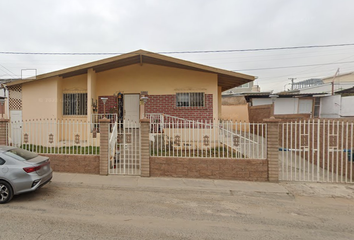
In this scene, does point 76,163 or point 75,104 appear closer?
point 76,163

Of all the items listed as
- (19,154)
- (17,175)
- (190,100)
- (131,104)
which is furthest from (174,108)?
(17,175)

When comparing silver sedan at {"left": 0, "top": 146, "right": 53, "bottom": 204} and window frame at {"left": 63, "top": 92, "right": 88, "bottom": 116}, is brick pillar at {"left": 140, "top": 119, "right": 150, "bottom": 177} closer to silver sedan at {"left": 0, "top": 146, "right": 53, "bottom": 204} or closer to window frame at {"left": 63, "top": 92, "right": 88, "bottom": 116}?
silver sedan at {"left": 0, "top": 146, "right": 53, "bottom": 204}

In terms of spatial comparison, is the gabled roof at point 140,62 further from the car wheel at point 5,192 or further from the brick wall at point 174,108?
the car wheel at point 5,192

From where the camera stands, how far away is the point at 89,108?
988 centimetres

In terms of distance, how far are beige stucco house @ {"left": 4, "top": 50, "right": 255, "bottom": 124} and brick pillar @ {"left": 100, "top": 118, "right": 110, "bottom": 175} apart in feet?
12.7

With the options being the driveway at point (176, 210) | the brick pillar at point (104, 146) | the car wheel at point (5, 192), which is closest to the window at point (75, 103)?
the brick pillar at point (104, 146)

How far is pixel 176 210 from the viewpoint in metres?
4.36

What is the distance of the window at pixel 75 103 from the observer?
1054 centimetres

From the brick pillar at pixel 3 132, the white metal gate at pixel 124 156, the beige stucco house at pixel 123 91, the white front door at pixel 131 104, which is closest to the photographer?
the white metal gate at pixel 124 156

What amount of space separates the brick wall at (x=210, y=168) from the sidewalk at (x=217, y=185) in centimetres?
19

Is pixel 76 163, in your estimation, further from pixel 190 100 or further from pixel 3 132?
pixel 190 100

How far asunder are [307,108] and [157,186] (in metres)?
18.1

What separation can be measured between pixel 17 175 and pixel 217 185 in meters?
5.02

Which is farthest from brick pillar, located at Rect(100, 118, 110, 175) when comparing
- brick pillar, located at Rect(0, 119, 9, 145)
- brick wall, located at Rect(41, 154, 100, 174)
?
brick pillar, located at Rect(0, 119, 9, 145)
